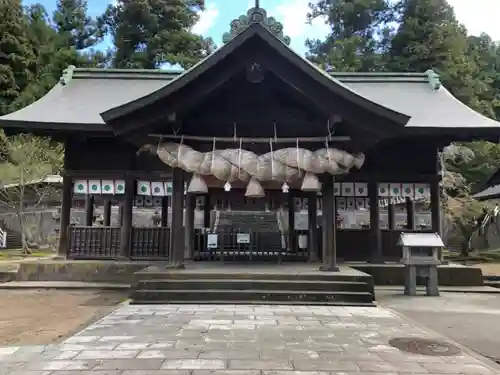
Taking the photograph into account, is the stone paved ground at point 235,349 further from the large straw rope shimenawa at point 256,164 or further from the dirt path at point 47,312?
the large straw rope shimenawa at point 256,164

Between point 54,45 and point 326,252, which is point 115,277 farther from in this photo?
point 54,45

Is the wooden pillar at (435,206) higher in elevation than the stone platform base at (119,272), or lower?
higher

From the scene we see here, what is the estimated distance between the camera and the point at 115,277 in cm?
1212

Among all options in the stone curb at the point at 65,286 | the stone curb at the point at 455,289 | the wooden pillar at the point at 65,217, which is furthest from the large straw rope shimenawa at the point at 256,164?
the wooden pillar at the point at 65,217

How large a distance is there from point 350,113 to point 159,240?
21.3 ft

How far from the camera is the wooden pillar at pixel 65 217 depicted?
13.0 meters

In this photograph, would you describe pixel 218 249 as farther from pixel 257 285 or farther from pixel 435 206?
pixel 435 206

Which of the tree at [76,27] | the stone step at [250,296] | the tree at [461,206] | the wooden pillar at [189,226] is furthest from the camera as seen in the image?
the tree at [76,27]

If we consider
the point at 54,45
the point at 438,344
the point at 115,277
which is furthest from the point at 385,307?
the point at 54,45

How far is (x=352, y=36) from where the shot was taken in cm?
3600

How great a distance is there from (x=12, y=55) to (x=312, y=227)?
29.6 metres

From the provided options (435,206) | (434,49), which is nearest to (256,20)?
(435,206)

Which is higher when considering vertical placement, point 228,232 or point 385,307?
point 228,232

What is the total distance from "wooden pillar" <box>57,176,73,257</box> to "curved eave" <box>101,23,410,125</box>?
4738 millimetres
